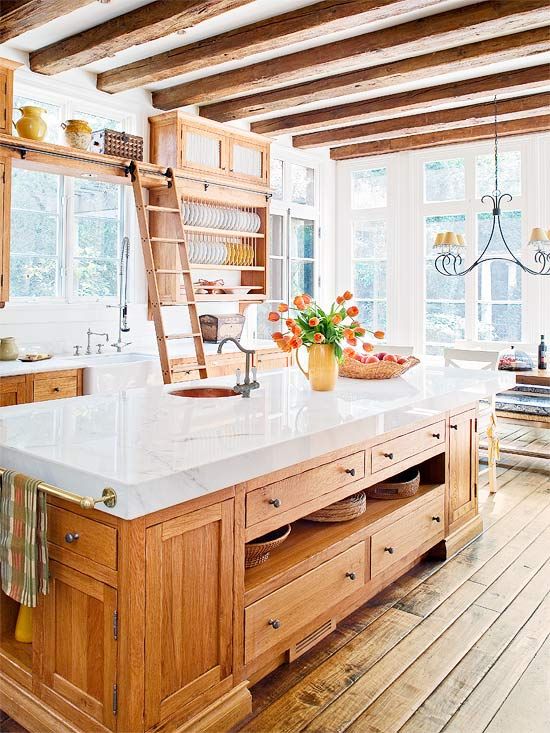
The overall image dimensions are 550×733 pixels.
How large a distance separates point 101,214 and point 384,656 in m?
4.19

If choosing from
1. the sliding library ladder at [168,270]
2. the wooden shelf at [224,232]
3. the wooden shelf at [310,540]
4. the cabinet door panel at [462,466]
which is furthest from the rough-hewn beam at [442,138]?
the wooden shelf at [310,540]

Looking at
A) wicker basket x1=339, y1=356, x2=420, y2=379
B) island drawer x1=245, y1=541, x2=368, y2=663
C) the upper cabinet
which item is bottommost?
island drawer x1=245, y1=541, x2=368, y2=663

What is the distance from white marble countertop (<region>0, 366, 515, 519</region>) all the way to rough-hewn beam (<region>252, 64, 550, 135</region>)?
125 inches

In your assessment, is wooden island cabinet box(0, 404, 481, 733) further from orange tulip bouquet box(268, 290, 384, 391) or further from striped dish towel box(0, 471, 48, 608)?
orange tulip bouquet box(268, 290, 384, 391)

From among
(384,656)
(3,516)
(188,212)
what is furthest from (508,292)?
(3,516)

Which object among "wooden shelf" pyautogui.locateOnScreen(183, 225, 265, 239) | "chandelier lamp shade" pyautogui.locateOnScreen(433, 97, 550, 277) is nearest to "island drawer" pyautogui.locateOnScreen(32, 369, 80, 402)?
"wooden shelf" pyautogui.locateOnScreen(183, 225, 265, 239)

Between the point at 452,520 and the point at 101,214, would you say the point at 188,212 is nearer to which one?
the point at 101,214

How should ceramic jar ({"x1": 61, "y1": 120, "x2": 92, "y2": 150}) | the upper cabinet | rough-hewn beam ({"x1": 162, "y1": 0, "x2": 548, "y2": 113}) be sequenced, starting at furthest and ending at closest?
the upper cabinet
ceramic jar ({"x1": 61, "y1": 120, "x2": 92, "y2": 150})
rough-hewn beam ({"x1": 162, "y1": 0, "x2": 548, "y2": 113})

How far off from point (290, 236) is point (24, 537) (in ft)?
19.6

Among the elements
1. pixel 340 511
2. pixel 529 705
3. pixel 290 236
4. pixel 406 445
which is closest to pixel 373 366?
pixel 406 445

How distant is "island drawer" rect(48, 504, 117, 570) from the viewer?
5.65 feet

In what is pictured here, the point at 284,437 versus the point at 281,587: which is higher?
the point at 284,437

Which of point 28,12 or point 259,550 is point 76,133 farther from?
point 259,550

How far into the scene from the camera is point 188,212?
5617 mm
